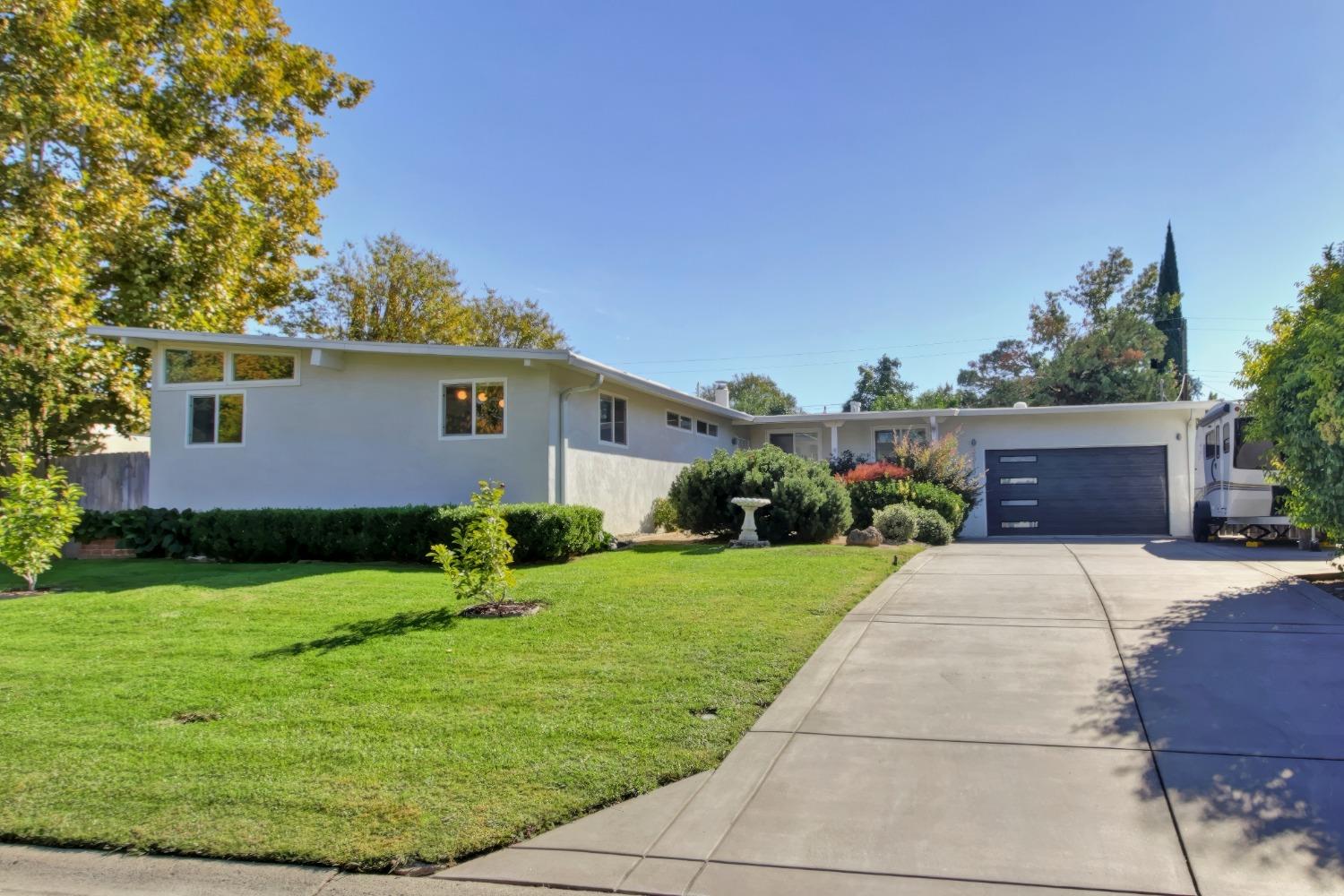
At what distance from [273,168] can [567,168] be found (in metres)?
8.12

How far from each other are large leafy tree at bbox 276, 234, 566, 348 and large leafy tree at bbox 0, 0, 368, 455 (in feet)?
17.2

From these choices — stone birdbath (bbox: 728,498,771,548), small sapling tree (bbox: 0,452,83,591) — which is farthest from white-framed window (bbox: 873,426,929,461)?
small sapling tree (bbox: 0,452,83,591)

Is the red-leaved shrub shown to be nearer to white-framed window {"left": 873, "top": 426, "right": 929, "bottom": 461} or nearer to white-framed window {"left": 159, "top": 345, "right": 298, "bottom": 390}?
white-framed window {"left": 873, "top": 426, "right": 929, "bottom": 461}

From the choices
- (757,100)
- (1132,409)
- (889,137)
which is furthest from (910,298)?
(757,100)

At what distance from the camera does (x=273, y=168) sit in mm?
20078

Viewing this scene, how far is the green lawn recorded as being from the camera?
11.2 feet

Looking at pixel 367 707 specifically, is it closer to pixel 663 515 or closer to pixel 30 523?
pixel 30 523

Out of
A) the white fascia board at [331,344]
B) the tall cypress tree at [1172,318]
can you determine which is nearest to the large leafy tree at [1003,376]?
the tall cypress tree at [1172,318]

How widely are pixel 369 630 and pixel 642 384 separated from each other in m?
9.01

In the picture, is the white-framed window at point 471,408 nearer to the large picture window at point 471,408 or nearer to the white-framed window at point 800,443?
the large picture window at point 471,408

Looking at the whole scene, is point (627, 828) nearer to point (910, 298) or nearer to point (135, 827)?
point (135, 827)

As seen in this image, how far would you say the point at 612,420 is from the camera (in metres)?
15.4

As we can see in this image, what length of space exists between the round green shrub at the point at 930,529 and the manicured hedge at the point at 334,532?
223 inches

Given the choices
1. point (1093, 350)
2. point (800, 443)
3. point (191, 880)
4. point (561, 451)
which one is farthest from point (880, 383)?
point (191, 880)
